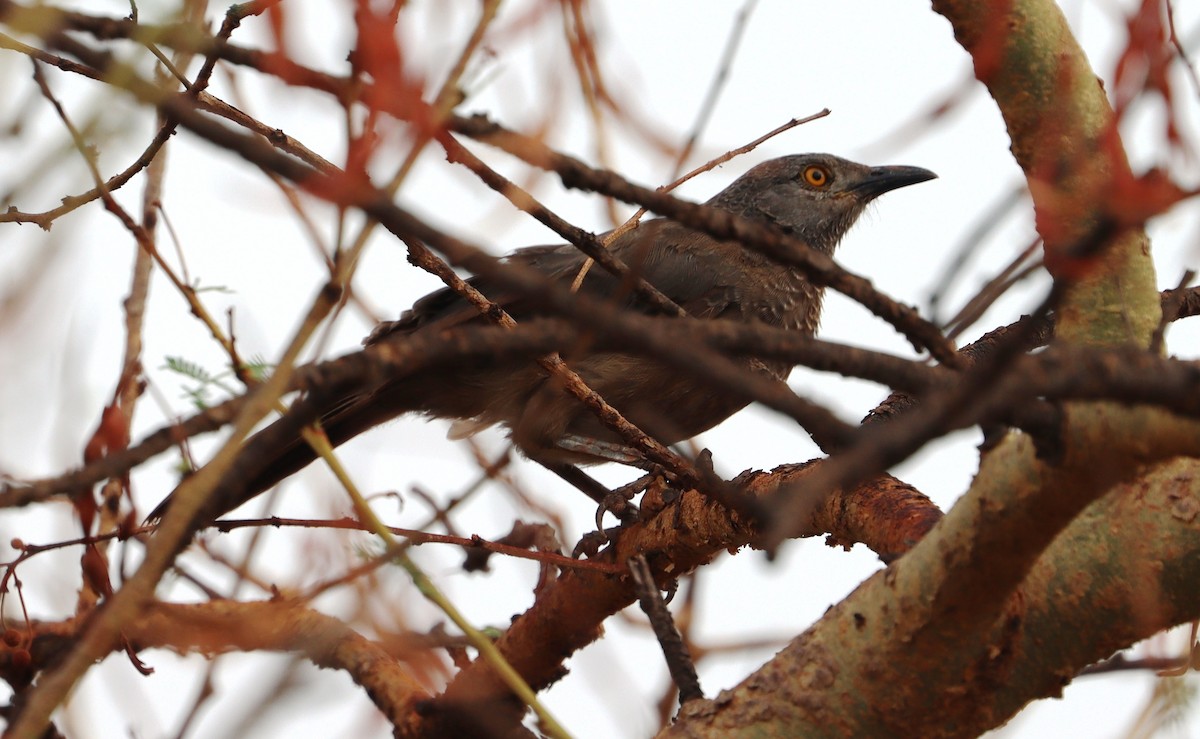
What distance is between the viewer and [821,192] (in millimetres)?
7039

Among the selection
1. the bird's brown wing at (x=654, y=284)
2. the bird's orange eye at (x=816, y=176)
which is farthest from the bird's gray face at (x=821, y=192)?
the bird's brown wing at (x=654, y=284)

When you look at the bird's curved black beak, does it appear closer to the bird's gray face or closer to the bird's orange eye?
the bird's gray face

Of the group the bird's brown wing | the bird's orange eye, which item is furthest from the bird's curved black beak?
the bird's brown wing

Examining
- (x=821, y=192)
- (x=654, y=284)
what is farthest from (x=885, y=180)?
(x=654, y=284)

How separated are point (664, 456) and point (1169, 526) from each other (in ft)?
4.87

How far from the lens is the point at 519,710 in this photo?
438 cm

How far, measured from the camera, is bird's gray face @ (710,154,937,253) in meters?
6.95

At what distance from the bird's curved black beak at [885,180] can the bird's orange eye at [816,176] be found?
189 mm

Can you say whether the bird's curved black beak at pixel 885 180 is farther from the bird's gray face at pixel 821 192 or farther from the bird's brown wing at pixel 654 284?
the bird's brown wing at pixel 654 284

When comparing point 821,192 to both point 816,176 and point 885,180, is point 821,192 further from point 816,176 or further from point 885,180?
point 885,180

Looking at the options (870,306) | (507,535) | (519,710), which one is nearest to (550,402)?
(507,535)

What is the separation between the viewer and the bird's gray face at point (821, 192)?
22.8 ft

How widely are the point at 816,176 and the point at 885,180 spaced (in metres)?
0.40

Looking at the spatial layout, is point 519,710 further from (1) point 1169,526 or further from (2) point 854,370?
(2) point 854,370
